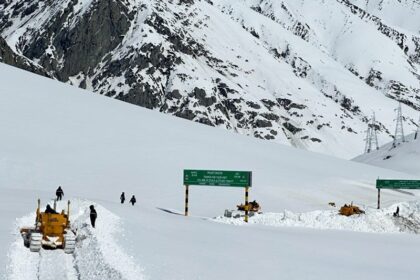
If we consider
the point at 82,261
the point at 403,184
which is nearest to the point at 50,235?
the point at 82,261

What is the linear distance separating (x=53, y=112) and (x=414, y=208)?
145 feet

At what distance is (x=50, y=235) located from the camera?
22656 millimetres

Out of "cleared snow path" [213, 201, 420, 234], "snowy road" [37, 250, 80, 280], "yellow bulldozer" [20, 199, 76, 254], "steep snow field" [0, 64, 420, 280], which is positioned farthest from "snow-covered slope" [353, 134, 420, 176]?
"snowy road" [37, 250, 80, 280]

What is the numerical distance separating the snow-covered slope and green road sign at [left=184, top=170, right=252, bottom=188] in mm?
93267

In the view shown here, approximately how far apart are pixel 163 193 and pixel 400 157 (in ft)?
332

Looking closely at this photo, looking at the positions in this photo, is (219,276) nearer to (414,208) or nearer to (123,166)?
(414,208)

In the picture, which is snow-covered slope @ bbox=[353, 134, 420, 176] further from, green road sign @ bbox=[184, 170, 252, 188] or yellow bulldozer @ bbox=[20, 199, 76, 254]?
yellow bulldozer @ bbox=[20, 199, 76, 254]

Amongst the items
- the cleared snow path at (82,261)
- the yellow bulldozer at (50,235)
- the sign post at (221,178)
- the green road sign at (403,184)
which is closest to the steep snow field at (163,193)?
the cleared snow path at (82,261)

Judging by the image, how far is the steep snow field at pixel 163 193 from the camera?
68.4 ft

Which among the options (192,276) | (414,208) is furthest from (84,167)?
(192,276)

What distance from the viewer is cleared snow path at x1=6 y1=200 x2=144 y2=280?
1819cm

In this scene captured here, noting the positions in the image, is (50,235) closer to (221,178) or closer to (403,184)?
(221,178)

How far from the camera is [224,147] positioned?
77812mm

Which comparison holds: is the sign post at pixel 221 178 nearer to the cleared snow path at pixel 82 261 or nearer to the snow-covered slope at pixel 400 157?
the cleared snow path at pixel 82 261
